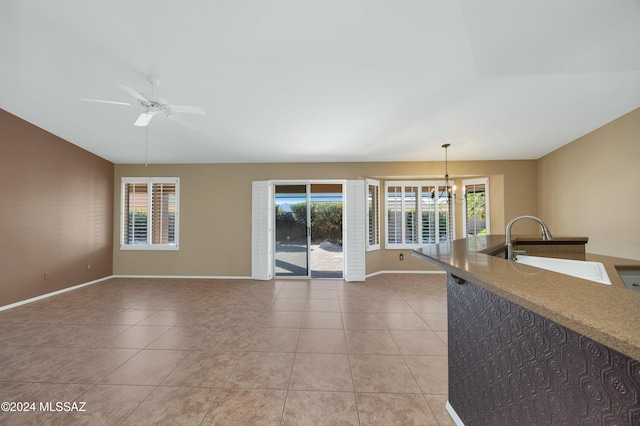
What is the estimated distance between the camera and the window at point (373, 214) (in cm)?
530

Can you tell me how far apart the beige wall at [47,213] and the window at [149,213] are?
36cm

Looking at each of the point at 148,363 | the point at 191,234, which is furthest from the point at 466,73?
the point at 191,234

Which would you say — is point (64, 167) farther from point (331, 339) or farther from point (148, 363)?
point (331, 339)

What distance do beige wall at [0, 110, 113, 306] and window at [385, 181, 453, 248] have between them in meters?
6.16

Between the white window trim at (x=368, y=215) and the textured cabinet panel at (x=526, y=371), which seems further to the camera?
the white window trim at (x=368, y=215)

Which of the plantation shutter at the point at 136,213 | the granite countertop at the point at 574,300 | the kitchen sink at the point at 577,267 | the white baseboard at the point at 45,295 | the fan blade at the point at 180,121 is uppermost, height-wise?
the fan blade at the point at 180,121

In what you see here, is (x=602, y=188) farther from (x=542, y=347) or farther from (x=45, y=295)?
(x=45, y=295)

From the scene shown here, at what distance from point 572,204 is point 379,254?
3.43 m

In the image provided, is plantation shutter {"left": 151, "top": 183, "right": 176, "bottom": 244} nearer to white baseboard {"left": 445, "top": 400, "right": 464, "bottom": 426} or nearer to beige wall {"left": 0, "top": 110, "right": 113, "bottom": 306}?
beige wall {"left": 0, "top": 110, "right": 113, "bottom": 306}

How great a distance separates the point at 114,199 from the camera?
17.5 ft

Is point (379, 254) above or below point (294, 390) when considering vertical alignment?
above

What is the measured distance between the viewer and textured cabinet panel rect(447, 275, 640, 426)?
23.6 inches

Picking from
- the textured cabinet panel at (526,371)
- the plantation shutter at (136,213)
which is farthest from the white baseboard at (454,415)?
the plantation shutter at (136,213)

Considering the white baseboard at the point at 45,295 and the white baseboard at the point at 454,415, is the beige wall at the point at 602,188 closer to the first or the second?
the white baseboard at the point at 454,415
